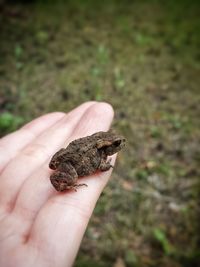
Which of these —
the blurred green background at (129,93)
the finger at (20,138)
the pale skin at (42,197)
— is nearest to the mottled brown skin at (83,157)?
the pale skin at (42,197)

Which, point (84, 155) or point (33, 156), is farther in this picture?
point (33, 156)

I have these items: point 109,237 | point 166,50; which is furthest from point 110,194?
point 166,50

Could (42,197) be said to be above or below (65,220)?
below

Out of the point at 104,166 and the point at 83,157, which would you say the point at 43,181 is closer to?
the point at 83,157

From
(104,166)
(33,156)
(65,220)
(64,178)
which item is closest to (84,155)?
(104,166)

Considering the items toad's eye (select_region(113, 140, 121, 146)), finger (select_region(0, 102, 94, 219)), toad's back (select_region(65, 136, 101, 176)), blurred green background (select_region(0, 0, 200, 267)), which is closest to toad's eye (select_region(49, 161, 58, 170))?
toad's back (select_region(65, 136, 101, 176))

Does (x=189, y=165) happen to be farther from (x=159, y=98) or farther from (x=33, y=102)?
(x=33, y=102)
